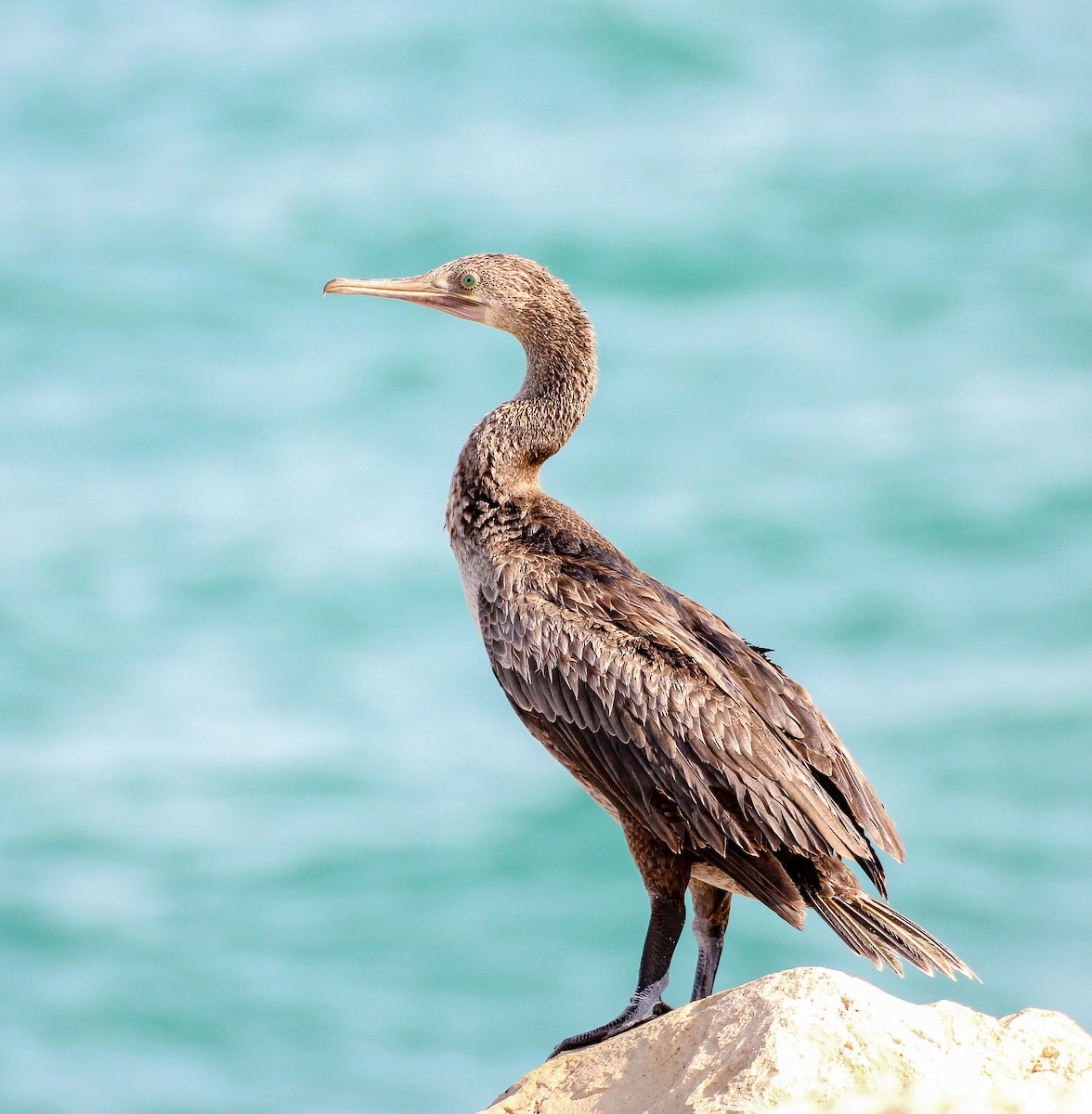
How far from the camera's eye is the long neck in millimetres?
9734

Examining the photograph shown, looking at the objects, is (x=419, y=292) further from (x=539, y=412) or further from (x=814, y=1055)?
(x=814, y=1055)

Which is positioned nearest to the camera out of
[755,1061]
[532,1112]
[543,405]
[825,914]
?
[755,1061]

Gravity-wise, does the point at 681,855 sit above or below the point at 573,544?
below

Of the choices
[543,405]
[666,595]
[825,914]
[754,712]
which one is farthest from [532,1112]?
[543,405]

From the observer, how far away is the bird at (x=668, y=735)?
328 inches

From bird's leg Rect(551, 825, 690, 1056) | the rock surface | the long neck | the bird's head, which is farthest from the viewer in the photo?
the bird's head

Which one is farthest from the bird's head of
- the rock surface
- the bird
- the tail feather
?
the rock surface

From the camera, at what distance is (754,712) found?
870 cm

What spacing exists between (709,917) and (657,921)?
639 mm

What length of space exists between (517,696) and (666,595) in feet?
3.27

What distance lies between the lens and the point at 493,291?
33.5ft

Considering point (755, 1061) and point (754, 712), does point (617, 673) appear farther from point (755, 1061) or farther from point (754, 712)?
point (755, 1061)

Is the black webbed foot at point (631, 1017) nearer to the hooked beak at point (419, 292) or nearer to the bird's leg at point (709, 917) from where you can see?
the bird's leg at point (709, 917)

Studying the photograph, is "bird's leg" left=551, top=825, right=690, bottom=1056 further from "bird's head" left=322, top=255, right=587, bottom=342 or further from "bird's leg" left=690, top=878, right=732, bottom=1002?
"bird's head" left=322, top=255, right=587, bottom=342
